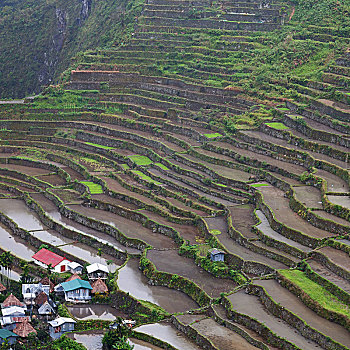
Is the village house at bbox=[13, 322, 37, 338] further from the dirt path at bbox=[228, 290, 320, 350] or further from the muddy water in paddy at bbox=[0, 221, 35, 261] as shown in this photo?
the dirt path at bbox=[228, 290, 320, 350]

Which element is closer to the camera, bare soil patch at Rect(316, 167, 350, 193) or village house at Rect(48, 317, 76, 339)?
village house at Rect(48, 317, 76, 339)

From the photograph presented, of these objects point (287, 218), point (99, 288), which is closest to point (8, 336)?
point (99, 288)

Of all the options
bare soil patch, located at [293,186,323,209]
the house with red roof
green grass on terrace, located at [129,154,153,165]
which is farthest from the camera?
green grass on terrace, located at [129,154,153,165]

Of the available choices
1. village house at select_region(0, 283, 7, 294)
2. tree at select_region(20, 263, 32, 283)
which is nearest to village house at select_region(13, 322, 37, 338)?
village house at select_region(0, 283, 7, 294)

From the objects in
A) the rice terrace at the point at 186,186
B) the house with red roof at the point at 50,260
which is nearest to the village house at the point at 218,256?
the rice terrace at the point at 186,186

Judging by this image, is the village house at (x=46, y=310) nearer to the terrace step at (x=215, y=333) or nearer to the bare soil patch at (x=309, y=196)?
the terrace step at (x=215, y=333)

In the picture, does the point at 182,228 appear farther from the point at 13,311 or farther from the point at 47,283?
the point at 13,311

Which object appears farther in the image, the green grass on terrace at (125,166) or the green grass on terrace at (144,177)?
the green grass on terrace at (125,166)

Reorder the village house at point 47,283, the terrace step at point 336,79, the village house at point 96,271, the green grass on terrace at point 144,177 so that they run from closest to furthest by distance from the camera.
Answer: the village house at point 47,283 → the village house at point 96,271 → the green grass on terrace at point 144,177 → the terrace step at point 336,79
